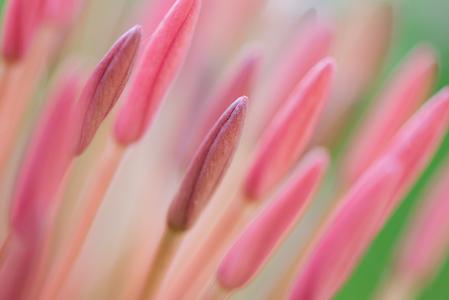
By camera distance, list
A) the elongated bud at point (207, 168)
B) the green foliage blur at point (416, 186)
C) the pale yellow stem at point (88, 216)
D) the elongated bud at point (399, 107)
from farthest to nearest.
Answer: the green foliage blur at point (416, 186), the elongated bud at point (399, 107), the pale yellow stem at point (88, 216), the elongated bud at point (207, 168)

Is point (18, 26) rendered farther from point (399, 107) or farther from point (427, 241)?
point (427, 241)

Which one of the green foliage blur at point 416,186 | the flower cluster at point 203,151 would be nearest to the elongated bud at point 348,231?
the flower cluster at point 203,151

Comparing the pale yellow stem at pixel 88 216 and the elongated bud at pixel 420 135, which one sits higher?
the elongated bud at pixel 420 135

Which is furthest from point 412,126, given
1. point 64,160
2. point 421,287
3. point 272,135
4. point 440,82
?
point 440,82

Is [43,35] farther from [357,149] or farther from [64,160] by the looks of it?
[357,149]

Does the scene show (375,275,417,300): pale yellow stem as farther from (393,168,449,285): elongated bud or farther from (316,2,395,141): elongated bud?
(316,2,395,141): elongated bud

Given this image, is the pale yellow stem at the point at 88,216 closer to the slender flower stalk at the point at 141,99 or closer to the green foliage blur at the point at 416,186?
the slender flower stalk at the point at 141,99
